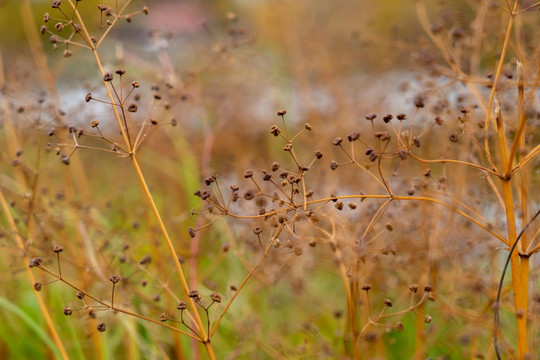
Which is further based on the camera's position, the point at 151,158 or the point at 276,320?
the point at 151,158

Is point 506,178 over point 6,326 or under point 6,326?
over

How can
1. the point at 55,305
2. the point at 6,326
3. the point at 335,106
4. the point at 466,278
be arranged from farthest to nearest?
the point at 335,106 < the point at 6,326 < the point at 55,305 < the point at 466,278

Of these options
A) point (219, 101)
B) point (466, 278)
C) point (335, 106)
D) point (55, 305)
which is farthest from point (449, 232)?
point (335, 106)

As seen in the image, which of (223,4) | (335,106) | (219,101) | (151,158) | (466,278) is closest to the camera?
(466,278)

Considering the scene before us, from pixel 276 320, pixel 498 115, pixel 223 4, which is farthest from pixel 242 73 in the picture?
pixel 223 4

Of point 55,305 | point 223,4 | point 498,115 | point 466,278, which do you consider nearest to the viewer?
point 498,115

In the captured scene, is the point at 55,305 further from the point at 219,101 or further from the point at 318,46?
the point at 318,46

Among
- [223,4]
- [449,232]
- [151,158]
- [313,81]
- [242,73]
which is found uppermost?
[223,4]

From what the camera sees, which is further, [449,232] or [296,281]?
[296,281]

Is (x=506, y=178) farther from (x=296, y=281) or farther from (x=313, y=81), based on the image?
(x=313, y=81)
